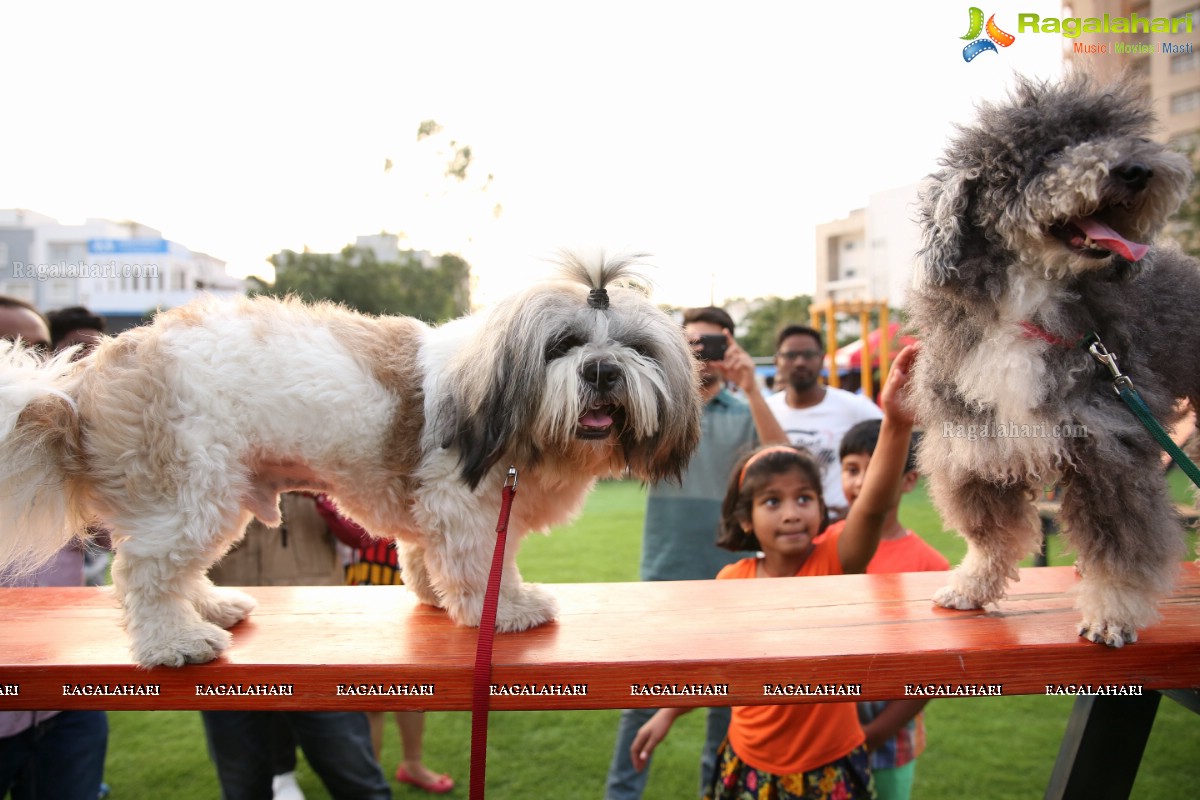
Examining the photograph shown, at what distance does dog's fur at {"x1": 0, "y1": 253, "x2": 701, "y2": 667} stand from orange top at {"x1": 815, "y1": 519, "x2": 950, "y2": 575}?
175 centimetres

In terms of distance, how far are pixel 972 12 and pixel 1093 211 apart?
4.27 ft

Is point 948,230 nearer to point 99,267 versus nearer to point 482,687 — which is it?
point 482,687

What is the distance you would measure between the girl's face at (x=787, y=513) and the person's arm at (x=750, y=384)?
78 centimetres

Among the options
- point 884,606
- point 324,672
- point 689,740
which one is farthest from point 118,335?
point 689,740

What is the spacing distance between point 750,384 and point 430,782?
287 centimetres

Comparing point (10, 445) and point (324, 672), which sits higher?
point (10, 445)

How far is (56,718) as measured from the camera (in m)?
2.96

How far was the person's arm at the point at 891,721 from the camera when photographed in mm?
3045

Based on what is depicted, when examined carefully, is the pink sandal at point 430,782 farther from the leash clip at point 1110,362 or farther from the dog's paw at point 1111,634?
the leash clip at point 1110,362

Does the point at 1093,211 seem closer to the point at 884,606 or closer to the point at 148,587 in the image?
the point at 884,606

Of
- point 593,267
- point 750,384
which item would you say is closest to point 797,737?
point 750,384

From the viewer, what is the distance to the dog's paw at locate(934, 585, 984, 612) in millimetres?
2273

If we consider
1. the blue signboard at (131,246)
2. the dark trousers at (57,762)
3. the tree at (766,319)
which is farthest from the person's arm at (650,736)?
the tree at (766,319)

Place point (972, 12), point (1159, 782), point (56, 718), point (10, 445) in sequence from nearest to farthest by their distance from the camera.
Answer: point (10, 445) → point (972, 12) → point (56, 718) → point (1159, 782)
